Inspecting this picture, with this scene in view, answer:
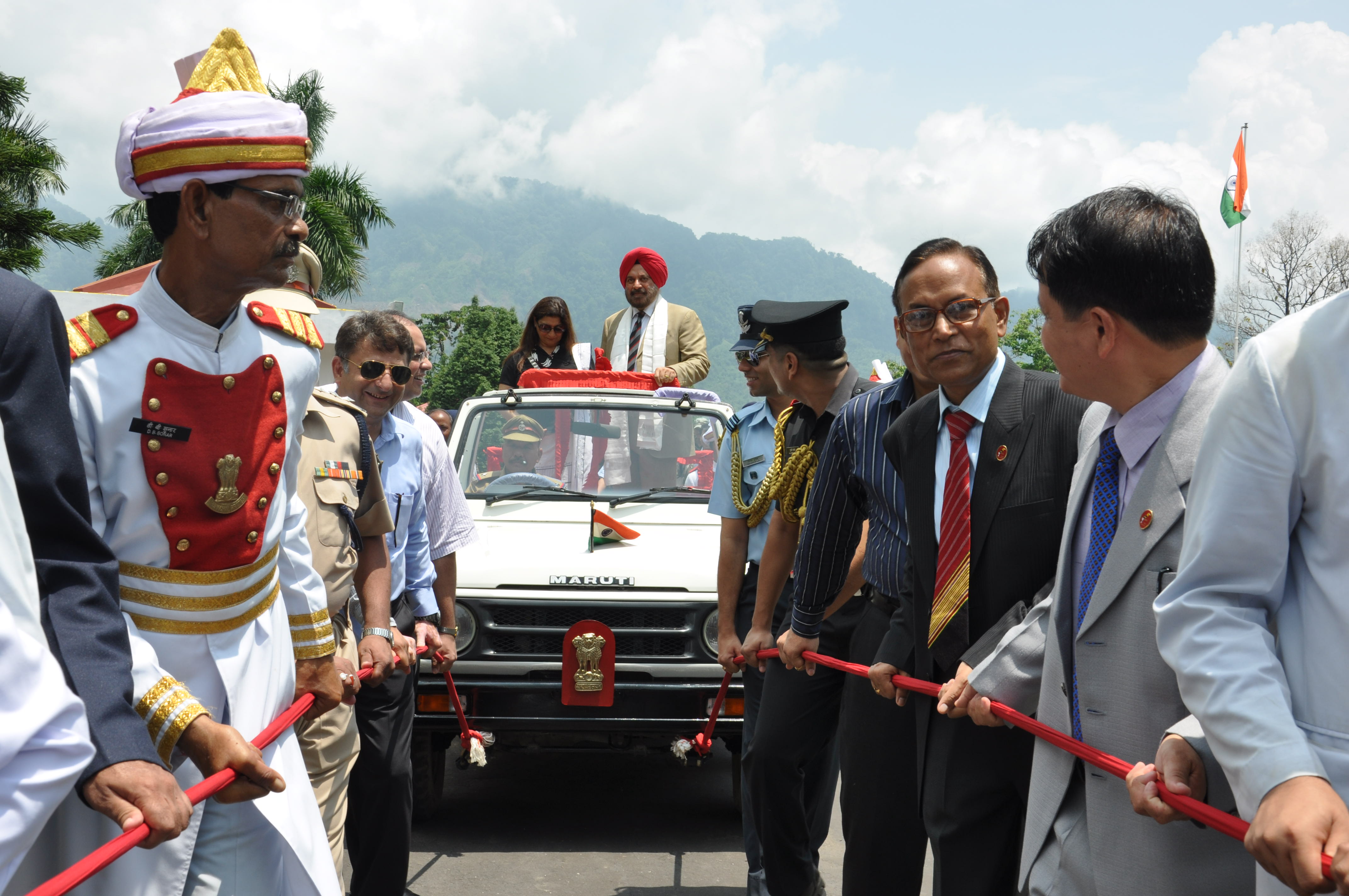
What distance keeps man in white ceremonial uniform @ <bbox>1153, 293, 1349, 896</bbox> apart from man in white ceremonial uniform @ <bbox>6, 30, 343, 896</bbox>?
5.37ft

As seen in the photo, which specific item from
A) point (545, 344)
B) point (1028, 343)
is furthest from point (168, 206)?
point (1028, 343)

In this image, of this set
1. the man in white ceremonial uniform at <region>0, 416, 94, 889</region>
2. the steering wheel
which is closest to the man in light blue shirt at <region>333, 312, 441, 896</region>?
the steering wheel

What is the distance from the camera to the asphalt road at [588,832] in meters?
4.94

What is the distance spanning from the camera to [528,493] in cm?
639

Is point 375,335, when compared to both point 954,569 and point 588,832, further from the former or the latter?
point 588,832

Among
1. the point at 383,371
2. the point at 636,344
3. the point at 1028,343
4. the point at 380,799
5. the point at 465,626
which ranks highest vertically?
the point at 1028,343

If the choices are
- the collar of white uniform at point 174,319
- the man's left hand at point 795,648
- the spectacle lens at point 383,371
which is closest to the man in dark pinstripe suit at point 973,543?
the man's left hand at point 795,648

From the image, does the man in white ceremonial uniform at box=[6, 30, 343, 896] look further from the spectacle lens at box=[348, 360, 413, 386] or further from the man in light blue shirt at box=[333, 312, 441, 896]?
the spectacle lens at box=[348, 360, 413, 386]

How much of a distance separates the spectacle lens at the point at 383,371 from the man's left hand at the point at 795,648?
1.70 metres

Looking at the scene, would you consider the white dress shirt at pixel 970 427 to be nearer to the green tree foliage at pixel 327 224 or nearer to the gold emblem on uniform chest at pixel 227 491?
the gold emblem on uniform chest at pixel 227 491

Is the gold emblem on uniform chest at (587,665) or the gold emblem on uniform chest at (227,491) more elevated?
the gold emblem on uniform chest at (227,491)

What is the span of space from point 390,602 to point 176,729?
2.13 metres

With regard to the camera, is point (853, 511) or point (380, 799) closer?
point (853, 511)

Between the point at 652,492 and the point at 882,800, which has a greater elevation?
the point at 652,492
